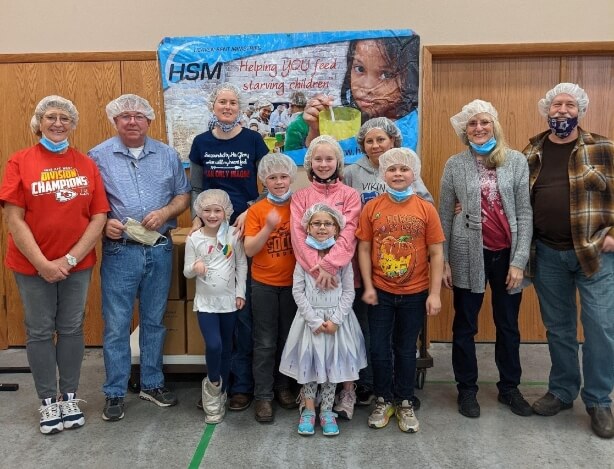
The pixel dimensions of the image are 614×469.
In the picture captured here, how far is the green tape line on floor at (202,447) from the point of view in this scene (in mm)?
2278

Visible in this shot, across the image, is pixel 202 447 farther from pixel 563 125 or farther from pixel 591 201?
pixel 563 125

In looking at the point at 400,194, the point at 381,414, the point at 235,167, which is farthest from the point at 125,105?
the point at 381,414

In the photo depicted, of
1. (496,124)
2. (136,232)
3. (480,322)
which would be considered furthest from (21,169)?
(480,322)

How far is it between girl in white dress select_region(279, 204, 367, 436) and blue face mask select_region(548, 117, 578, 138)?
3.76 feet

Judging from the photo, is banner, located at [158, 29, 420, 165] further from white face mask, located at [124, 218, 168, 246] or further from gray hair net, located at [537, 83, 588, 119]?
white face mask, located at [124, 218, 168, 246]

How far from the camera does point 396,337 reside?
8.39 ft

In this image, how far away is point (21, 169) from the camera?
7.90 feet

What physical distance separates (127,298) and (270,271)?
2.53ft

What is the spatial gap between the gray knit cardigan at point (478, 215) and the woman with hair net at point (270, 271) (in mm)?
843

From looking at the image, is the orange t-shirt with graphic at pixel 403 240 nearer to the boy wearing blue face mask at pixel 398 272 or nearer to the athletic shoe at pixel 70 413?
the boy wearing blue face mask at pixel 398 272

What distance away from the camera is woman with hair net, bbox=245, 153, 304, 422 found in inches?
101

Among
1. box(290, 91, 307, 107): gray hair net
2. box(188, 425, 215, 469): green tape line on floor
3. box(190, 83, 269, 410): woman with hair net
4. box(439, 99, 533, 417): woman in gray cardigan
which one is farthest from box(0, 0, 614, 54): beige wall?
box(188, 425, 215, 469): green tape line on floor

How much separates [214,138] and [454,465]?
1.97 metres

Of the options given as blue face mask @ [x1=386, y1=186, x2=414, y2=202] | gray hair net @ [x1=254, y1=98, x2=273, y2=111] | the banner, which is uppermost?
the banner
